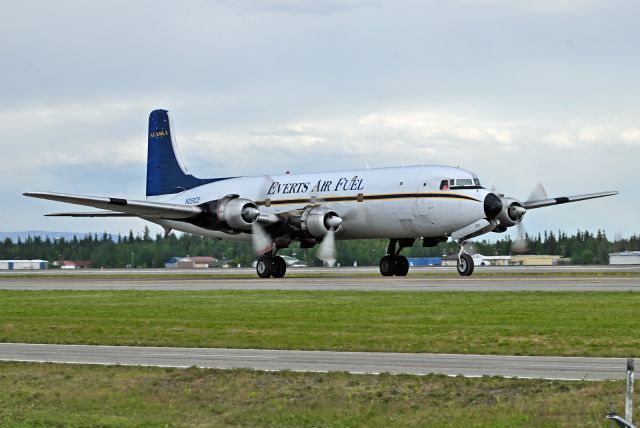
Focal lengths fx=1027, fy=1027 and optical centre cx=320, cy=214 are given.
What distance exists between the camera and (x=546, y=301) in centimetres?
3678

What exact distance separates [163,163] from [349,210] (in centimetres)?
1920

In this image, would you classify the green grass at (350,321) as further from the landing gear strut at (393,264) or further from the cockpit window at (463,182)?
the landing gear strut at (393,264)

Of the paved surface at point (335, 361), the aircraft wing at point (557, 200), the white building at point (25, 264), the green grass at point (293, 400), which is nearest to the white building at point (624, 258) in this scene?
the aircraft wing at point (557, 200)

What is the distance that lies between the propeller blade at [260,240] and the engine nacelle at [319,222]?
2.55m

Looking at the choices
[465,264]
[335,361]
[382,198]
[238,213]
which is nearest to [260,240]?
[238,213]

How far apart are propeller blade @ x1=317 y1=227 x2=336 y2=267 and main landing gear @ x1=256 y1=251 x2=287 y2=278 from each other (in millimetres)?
4488

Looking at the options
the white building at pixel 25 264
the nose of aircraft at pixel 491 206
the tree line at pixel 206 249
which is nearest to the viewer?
the nose of aircraft at pixel 491 206

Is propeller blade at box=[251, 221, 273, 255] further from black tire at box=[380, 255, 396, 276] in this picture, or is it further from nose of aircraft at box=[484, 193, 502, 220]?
nose of aircraft at box=[484, 193, 502, 220]

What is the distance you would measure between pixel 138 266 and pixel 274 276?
71.8 m

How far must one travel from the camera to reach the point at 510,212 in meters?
56.0

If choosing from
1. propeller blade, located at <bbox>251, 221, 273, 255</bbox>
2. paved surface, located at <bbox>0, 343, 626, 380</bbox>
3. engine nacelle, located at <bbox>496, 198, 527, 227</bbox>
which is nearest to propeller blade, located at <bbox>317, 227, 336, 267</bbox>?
propeller blade, located at <bbox>251, 221, 273, 255</bbox>

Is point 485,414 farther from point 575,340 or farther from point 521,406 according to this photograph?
point 575,340

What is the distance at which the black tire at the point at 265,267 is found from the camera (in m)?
60.8

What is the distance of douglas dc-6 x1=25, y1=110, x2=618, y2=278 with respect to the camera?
179ft
